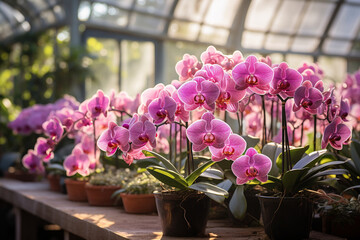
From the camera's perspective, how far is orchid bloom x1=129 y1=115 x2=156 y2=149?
5.30 feet

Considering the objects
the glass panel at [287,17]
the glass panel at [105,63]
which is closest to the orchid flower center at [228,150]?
the glass panel at [105,63]

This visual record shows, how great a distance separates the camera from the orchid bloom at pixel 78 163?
2.45 m

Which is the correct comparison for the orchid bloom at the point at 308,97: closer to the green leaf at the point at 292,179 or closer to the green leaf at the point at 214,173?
the green leaf at the point at 292,179

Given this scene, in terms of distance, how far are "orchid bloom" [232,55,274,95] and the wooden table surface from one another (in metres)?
0.48

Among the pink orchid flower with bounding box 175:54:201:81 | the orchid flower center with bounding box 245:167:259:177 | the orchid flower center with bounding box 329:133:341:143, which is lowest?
the orchid flower center with bounding box 245:167:259:177

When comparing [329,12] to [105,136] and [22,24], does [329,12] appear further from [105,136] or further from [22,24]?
[105,136]

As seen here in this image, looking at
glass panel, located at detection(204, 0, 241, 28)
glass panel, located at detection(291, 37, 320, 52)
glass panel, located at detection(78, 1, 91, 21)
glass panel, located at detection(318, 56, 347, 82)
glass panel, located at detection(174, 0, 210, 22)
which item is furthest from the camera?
glass panel, located at detection(318, 56, 347, 82)

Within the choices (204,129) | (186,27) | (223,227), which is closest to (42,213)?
(223,227)

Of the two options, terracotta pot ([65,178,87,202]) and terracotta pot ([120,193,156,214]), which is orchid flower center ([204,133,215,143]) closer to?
terracotta pot ([120,193,156,214])

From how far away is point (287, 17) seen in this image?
11188 millimetres

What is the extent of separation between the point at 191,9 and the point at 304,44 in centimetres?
316

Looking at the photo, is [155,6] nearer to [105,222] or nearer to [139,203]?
[139,203]

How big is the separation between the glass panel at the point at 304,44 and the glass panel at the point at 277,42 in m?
0.21

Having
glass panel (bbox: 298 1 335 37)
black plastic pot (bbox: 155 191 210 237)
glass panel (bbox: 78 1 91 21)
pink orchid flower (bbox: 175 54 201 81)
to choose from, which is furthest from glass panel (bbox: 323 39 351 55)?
black plastic pot (bbox: 155 191 210 237)
